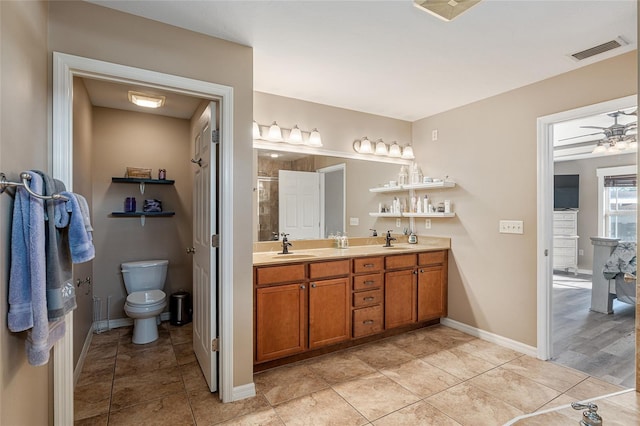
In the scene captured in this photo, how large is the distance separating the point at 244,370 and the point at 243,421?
0.33 metres

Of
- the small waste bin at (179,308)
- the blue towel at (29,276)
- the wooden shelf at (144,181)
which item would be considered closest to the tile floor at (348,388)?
the small waste bin at (179,308)

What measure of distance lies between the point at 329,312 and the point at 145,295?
72.4 inches

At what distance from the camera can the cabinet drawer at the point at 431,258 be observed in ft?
10.9

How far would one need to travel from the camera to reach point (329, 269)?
274 cm

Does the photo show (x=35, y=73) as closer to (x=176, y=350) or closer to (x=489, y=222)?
(x=176, y=350)

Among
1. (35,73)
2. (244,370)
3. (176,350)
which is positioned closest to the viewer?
(35,73)

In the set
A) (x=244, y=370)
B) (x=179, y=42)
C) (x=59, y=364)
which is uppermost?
(x=179, y=42)

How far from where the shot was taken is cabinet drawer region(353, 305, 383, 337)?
289 cm

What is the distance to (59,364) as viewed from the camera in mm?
1610

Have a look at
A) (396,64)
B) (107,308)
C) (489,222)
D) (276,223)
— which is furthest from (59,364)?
(489,222)

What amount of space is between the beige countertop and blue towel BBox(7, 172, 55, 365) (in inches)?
51.8

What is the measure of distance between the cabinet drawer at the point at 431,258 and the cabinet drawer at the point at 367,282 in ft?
1.90

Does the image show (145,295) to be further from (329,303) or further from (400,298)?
(400,298)

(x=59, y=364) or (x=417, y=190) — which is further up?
(x=417, y=190)
